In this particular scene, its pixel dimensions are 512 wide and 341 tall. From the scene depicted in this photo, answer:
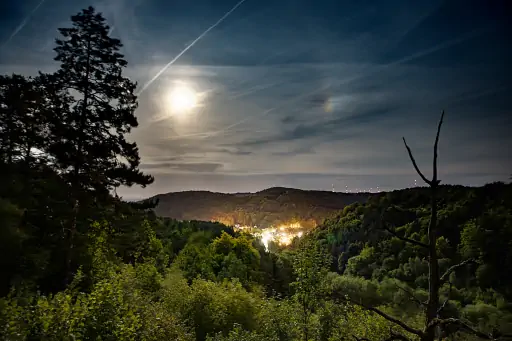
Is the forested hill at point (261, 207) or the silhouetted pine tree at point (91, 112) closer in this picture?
the silhouetted pine tree at point (91, 112)

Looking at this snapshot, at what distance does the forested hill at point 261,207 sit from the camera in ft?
443

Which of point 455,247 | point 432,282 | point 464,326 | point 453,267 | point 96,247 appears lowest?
point 455,247

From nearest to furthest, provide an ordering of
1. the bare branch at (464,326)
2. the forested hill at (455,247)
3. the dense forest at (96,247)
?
1. the bare branch at (464,326)
2. the dense forest at (96,247)
3. the forested hill at (455,247)

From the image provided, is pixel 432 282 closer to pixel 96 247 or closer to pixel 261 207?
pixel 96 247

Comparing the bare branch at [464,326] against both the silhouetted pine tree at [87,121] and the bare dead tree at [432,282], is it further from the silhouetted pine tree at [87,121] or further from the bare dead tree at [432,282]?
the silhouetted pine tree at [87,121]

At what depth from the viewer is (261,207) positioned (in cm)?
15000

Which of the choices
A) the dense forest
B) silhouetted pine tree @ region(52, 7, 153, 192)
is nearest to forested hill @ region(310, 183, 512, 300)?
the dense forest

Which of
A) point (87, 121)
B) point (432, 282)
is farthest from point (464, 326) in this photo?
point (87, 121)

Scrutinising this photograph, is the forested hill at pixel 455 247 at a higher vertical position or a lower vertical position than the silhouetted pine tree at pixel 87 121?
lower

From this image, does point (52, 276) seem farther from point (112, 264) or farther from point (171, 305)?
point (171, 305)

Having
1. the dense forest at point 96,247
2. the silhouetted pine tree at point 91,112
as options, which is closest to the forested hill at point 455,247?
the dense forest at point 96,247

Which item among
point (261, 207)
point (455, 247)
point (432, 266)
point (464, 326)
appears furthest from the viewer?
point (261, 207)

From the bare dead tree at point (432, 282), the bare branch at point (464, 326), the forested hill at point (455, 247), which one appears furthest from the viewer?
the forested hill at point (455, 247)

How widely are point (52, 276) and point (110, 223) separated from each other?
3.98 m
